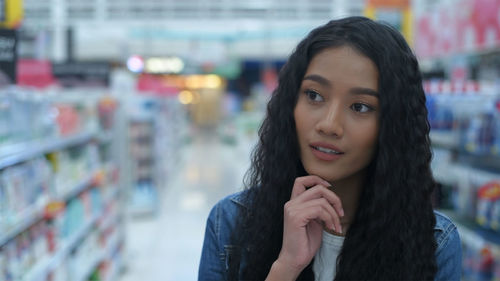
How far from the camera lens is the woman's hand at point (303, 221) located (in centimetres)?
108

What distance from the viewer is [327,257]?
3.94ft

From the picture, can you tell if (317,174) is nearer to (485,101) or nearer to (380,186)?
(380,186)

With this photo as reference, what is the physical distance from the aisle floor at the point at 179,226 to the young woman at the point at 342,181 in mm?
4549

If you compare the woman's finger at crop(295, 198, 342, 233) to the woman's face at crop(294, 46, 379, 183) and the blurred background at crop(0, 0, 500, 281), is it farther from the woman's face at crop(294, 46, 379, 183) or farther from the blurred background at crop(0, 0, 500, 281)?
the blurred background at crop(0, 0, 500, 281)

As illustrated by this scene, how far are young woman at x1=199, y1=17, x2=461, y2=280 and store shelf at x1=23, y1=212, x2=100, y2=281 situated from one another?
6.69ft

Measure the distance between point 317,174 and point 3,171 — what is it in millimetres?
2209

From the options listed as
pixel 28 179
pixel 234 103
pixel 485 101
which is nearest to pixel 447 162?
pixel 485 101

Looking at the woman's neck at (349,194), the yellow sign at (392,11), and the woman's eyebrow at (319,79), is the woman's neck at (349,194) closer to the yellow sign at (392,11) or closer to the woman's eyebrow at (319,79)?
the woman's eyebrow at (319,79)

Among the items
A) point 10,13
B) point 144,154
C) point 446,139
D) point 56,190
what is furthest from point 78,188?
point 144,154

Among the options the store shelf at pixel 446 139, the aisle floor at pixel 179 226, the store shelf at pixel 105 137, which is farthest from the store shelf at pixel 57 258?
the store shelf at pixel 446 139

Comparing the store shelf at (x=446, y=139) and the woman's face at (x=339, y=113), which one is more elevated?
the woman's face at (x=339, y=113)

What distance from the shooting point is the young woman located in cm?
110

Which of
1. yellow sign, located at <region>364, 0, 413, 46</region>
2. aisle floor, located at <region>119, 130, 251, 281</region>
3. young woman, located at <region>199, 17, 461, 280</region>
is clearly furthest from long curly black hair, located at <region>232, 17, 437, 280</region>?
yellow sign, located at <region>364, 0, 413, 46</region>

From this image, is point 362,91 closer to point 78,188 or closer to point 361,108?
point 361,108
